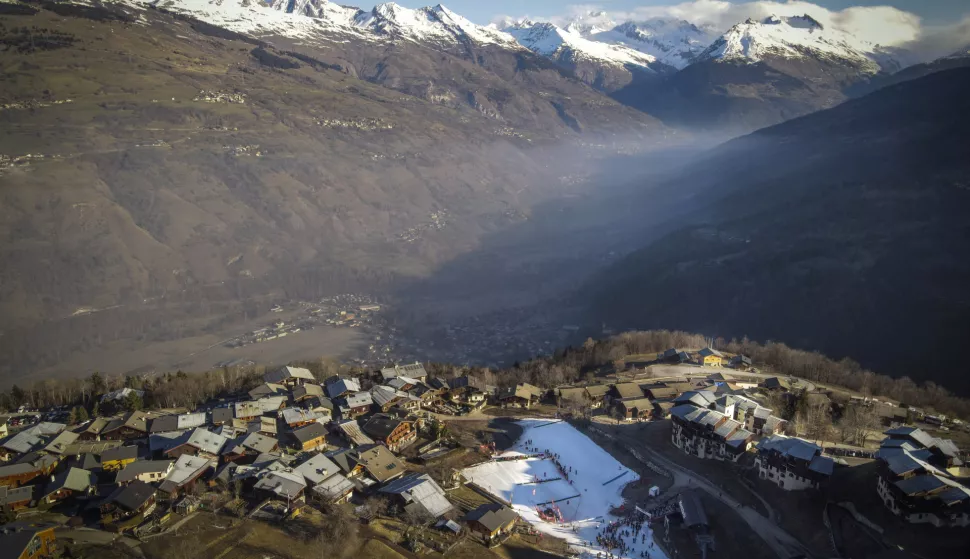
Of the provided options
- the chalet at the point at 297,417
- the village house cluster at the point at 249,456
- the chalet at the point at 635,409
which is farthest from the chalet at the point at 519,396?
the chalet at the point at 297,417

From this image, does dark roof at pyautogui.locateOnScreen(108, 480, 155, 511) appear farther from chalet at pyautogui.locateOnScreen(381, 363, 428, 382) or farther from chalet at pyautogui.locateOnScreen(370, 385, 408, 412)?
chalet at pyautogui.locateOnScreen(381, 363, 428, 382)

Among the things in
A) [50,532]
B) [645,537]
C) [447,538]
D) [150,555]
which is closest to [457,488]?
[447,538]

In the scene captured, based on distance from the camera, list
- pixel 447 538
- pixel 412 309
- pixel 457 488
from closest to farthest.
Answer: pixel 447 538 → pixel 457 488 → pixel 412 309

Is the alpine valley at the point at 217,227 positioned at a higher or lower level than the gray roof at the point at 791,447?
lower

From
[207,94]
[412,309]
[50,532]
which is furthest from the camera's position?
[207,94]

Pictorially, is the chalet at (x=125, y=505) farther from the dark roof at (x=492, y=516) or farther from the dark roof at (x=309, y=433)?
the dark roof at (x=492, y=516)

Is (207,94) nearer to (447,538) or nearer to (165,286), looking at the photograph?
(165,286)

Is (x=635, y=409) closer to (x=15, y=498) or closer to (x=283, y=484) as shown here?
(x=283, y=484)
